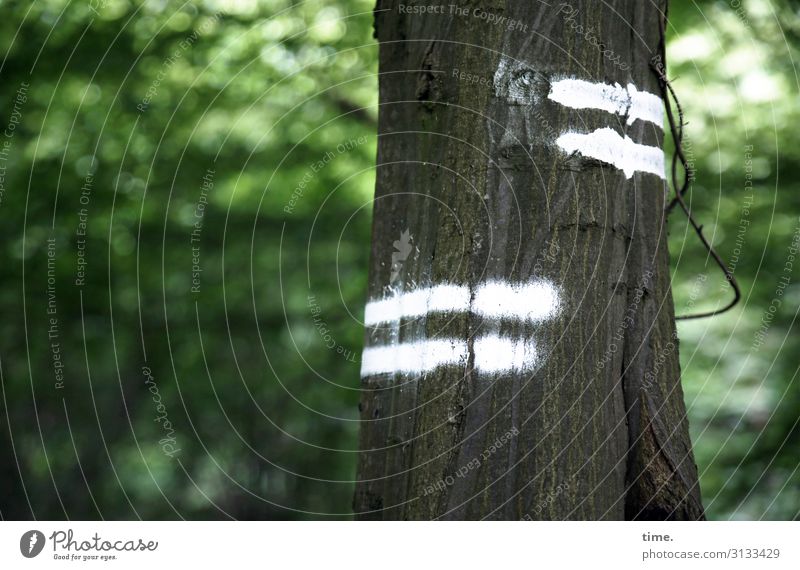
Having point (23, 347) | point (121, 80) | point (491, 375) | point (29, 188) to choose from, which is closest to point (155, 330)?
point (23, 347)

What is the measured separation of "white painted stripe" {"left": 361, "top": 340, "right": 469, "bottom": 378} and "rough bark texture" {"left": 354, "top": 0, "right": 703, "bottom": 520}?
16 millimetres

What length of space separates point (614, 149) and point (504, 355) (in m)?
0.38

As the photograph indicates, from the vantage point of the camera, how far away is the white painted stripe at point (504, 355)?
116cm

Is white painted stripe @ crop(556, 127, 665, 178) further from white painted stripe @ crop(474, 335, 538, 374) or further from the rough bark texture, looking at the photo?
white painted stripe @ crop(474, 335, 538, 374)

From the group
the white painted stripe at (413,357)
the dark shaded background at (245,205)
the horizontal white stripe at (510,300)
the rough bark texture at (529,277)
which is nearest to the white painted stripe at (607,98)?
the rough bark texture at (529,277)

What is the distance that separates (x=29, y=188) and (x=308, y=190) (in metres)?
1.25

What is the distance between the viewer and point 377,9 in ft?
4.91

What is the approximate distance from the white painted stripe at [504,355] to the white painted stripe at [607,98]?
1.26ft

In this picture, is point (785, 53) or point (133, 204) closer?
point (785, 53)

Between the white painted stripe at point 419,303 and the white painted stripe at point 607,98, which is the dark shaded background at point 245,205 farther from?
the white painted stripe at point 607,98

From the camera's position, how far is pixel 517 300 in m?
1.18

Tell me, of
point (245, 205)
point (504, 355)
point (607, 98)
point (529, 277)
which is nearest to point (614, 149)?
point (607, 98)

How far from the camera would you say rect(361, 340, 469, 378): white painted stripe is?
119cm
